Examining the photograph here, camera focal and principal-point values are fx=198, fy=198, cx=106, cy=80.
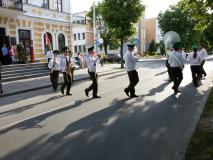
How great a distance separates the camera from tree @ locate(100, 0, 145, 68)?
738 inches

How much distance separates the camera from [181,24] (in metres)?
38.5

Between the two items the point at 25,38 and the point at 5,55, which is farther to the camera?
the point at 25,38

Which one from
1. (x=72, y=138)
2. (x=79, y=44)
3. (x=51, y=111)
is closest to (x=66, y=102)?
(x=51, y=111)

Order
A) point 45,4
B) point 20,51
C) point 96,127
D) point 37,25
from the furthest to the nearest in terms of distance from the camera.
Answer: point 45,4 → point 37,25 → point 20,51 → point 96,127

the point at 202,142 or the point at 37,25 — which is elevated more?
the point at 37,25

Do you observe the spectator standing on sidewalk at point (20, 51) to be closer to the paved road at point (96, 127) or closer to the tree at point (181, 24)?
the paved road at point (96, 127)

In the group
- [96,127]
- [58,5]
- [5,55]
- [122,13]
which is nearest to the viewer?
[96,127]

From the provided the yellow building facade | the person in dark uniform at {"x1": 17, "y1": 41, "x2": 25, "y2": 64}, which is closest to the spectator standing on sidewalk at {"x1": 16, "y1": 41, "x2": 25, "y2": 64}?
the person in dark uniform at {"x1": 17, "y1": 41, "x2": 25, "y2": 64}

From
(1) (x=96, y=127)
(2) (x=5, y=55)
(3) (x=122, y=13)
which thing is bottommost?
(1) (x=96, y=127)

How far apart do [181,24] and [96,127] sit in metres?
38.8

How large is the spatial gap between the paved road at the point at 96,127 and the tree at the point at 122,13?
13051 mm

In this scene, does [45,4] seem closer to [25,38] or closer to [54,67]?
[25,38]

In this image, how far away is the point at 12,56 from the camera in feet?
51.1

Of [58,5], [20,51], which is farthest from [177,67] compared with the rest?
[58,5]
